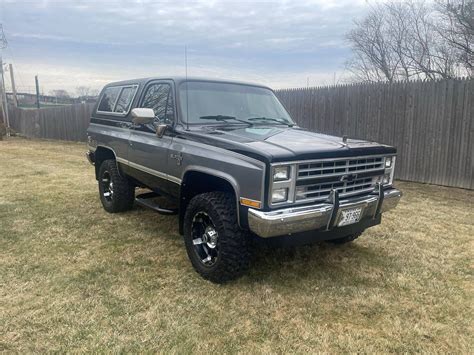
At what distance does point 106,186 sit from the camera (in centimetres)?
641

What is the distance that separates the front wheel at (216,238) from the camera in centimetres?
358

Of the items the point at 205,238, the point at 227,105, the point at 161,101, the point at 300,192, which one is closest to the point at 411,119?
the point at 227,105

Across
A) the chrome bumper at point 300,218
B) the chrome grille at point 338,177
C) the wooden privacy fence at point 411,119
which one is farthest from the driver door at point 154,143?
the wooden privacy fence at point 411,119

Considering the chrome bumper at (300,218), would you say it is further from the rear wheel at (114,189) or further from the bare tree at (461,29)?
the bare tree at (461,29)

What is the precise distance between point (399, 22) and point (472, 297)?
20585 millimetres

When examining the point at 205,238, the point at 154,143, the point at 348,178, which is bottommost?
the point at 205,238

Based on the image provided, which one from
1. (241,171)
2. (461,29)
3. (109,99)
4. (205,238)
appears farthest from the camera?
(461,29)

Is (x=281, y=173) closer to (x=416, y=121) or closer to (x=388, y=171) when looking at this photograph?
(x=388, y=171)

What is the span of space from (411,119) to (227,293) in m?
7.23

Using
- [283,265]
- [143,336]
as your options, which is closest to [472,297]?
[283,265]

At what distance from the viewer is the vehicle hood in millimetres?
3289

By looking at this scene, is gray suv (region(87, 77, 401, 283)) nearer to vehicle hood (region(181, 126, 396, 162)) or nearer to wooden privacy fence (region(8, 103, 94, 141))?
vehicle hood (region(181, 126, 396, 162))

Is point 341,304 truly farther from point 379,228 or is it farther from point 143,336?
point 379,228

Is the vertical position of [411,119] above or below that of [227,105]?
below
